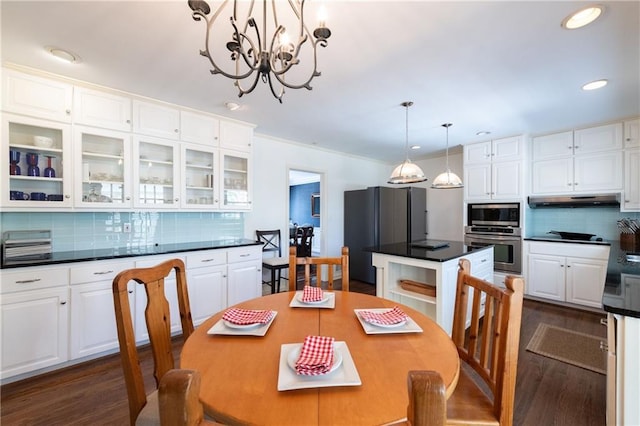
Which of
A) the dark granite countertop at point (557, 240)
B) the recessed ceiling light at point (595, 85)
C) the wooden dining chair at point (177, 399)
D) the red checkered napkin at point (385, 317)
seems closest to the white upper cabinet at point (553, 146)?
the dark granite countertop at point (557, 240)

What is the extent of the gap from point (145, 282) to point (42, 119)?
212 cm

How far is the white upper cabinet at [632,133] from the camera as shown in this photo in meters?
3.18

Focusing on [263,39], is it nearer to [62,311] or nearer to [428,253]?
[428,253]

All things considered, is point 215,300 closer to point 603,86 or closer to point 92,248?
point 92,248

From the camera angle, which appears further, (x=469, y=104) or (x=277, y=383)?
(x=469, y=104)

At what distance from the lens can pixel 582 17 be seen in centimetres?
159

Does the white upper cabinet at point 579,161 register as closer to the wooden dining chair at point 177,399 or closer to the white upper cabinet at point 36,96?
the wooden dining chair at point 177,399

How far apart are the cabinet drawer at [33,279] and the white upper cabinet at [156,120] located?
1415 mm

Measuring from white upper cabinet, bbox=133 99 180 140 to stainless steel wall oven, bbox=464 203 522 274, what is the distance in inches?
155

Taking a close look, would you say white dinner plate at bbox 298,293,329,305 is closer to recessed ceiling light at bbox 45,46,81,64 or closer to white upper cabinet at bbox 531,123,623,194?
recessed ceiling light at bbox 45,46,81,64

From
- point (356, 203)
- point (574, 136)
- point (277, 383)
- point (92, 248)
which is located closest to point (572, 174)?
point (574, 136)

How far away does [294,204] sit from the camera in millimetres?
8641

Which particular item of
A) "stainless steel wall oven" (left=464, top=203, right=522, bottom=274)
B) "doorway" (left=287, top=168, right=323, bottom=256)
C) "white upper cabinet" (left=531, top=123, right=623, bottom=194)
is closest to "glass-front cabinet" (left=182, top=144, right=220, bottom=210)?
"stainless steel wall oven" (left=464, top=203, right=522, bottom=274)

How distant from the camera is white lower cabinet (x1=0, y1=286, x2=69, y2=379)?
76.4 inches
